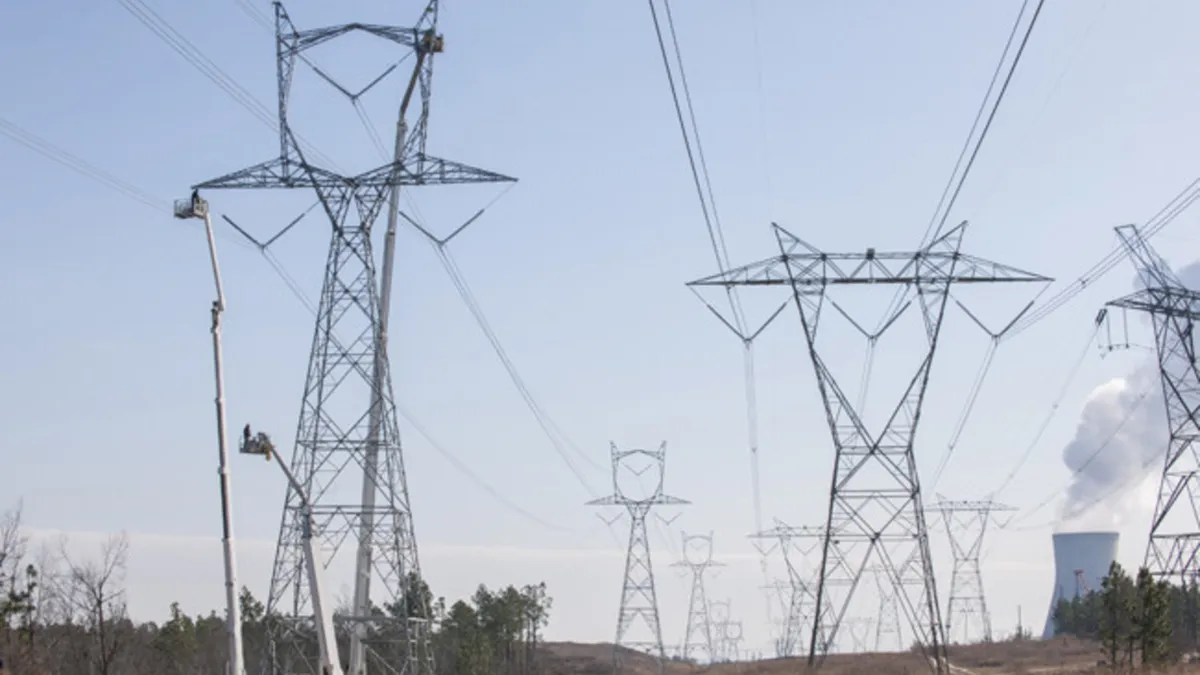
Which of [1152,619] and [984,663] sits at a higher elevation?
[1152,619]

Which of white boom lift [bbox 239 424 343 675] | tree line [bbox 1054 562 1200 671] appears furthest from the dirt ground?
white boom lift [bbox 239 424 343 675]

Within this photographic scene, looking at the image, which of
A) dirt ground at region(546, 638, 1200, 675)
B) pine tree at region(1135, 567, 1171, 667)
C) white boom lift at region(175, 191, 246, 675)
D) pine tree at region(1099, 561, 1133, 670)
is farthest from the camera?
pine tree at region(1099, 561, 1133, 670)

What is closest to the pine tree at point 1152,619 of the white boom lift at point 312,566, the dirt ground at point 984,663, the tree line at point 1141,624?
the tree line at point 1141,624

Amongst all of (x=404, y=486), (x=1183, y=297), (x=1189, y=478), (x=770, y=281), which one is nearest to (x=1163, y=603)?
(x=1189, y=478)

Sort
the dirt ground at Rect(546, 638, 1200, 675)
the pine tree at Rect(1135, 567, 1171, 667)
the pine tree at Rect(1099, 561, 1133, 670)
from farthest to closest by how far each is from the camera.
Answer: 1. the pine tree at Rect(1099, 561, 1133, 670)
2. the dirt ground at Rect(546, 638, 1200, 675)
3. the pine tree at Rect(1135, 567, 1171, 667)

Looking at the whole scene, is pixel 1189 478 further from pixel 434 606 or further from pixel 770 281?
pixel 434 606

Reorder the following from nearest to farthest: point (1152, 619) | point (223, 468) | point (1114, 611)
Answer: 1. point (223, 468)
2. point (1152, 619)
3. point (1114, 611)

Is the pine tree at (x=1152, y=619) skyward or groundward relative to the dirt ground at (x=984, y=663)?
skyward

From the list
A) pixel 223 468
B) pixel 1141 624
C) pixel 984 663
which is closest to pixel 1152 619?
pixel 1141 624

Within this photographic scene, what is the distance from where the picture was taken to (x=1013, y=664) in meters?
96.6

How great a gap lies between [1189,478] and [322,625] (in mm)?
50688

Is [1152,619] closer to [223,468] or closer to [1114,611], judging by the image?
[1114,611]

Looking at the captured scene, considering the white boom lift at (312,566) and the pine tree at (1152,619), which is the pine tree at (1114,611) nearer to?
the pine tree at (1152,619)

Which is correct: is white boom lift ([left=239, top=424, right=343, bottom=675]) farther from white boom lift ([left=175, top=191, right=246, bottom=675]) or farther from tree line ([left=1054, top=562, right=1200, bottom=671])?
tree line ([left=1054, top=562, right=1200, bottom=671])
